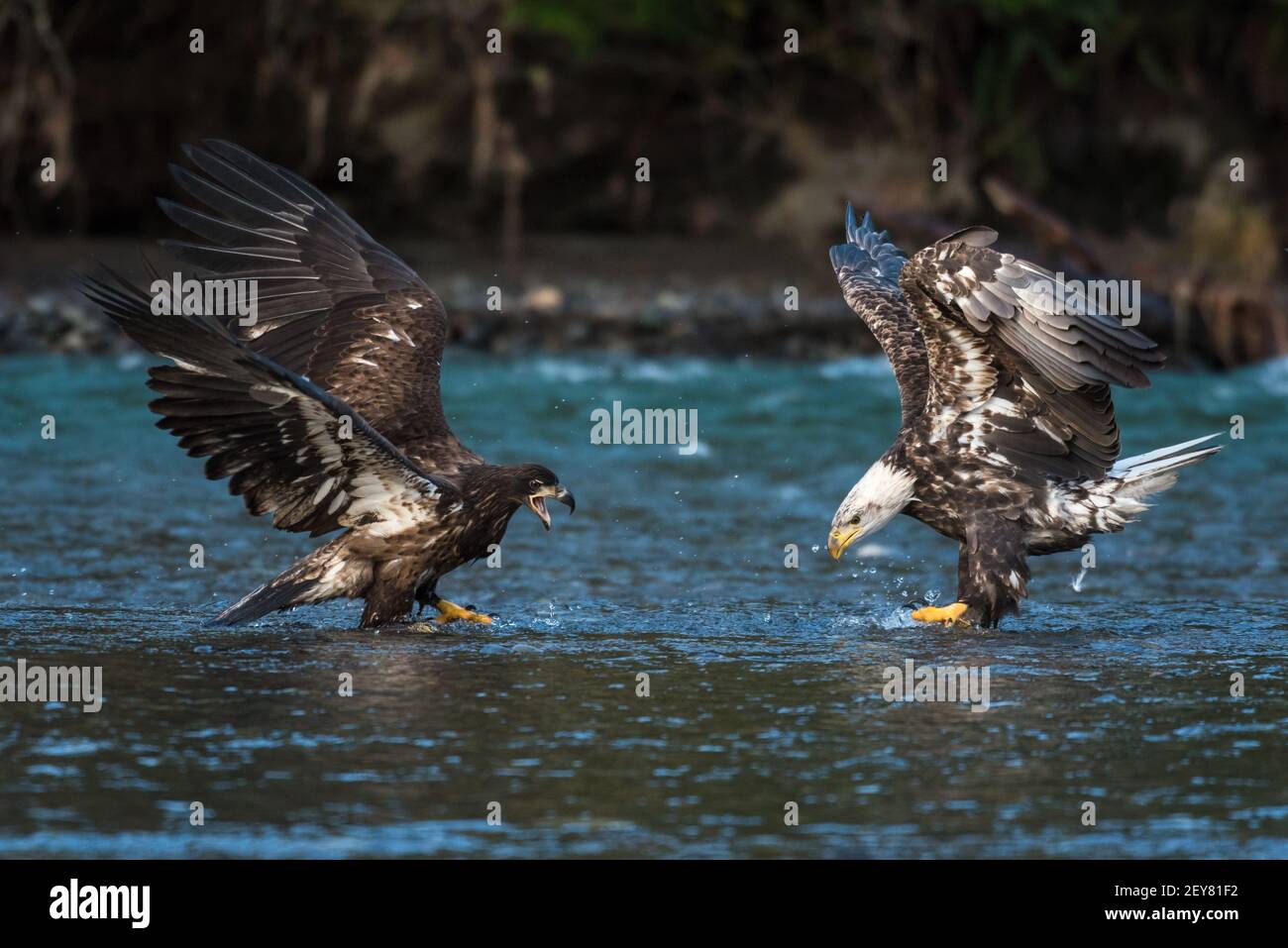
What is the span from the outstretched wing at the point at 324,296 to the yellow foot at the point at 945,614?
5.92 feet

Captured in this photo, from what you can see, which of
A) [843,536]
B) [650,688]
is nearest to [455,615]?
[650,688]

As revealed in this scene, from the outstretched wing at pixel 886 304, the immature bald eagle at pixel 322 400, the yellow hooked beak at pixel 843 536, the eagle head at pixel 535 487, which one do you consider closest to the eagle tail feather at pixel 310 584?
the immature bald eagle at pixel 322 400

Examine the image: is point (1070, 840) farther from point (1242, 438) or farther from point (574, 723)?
point (1242, 438)

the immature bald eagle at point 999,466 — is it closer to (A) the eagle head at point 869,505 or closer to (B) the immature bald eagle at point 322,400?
(A) the eagle head at point 869,505

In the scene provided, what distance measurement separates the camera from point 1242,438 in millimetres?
12688

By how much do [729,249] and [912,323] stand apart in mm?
9882

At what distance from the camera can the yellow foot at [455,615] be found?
7891mm

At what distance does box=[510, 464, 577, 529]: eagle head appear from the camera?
25.0 feet

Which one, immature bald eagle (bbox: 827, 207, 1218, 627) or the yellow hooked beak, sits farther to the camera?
the yellow hooked beak

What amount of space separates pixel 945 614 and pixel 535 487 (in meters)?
1.60

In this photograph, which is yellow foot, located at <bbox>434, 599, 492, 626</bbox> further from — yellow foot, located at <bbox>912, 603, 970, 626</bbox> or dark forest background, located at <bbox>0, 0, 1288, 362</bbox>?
dark forest background, located at <bbox>0, 0, 1288, 362</bbox>

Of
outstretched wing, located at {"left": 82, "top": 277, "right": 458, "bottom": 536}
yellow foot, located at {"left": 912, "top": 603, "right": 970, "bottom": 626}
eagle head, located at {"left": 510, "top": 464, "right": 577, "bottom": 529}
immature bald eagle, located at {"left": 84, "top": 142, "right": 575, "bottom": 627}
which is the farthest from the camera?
yellow foot, located at {"left": 912, "top": 603, "right": 970, "bottom": 626}

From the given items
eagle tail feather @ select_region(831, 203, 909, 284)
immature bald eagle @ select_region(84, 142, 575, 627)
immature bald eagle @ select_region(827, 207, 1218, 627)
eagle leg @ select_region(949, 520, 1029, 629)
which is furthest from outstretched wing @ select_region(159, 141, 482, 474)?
eagle tail feather @ select_region(831, 203, 909, 284)

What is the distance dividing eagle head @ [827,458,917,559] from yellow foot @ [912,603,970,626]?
370 mm
